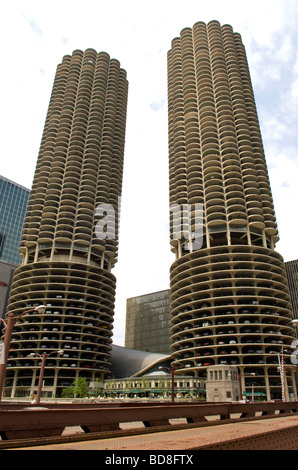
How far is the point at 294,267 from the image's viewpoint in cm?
12144

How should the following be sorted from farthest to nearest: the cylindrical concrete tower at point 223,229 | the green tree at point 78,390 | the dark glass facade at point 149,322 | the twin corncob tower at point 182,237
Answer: the dark glass facade at point 149,322
the twin corncob tower at point 182,237
the cylindrical concrete tower at point 223,229
the green tree at point 78,390

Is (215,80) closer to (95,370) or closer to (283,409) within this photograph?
(95,370)

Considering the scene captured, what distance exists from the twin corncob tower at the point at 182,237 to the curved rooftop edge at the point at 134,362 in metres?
20.1

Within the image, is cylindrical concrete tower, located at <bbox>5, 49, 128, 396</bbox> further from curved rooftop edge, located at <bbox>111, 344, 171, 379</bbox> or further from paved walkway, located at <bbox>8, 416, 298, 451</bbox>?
paved walkway, located at <bbox>8, 416, 298, 451</bbox>

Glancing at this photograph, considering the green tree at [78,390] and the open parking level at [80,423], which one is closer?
the open parking level at [80,423]

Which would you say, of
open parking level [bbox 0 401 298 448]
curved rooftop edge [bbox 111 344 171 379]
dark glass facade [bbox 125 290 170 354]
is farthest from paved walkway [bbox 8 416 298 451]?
dark glass facade [bbox 125 290 170 354]

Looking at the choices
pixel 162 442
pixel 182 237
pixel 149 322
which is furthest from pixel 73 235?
pixel 162 442

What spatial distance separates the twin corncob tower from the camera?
87.6 metres

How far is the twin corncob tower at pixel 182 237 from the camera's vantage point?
8756cm

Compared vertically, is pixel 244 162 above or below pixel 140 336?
above

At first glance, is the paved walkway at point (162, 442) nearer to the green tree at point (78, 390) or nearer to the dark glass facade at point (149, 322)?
the green tree at point (78, 390)

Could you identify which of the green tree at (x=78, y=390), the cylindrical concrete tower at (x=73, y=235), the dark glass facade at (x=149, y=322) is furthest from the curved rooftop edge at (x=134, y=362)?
the green tree at (x=78, y=390)
